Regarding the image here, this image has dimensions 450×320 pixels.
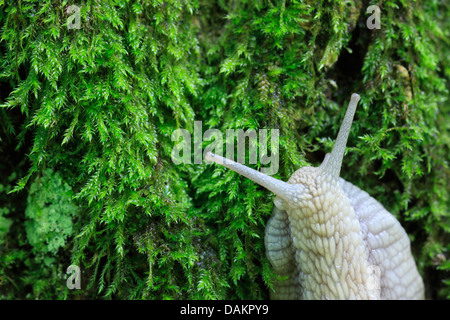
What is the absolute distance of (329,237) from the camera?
4.76 feet

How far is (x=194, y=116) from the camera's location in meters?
1.71

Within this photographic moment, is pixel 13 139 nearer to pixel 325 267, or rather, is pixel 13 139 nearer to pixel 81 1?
pixel 81 1

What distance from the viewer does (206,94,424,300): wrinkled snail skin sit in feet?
4.75

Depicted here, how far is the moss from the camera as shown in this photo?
1444mm

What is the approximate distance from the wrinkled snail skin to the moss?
0.32 feet

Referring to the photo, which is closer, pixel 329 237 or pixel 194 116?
pixel 329 237

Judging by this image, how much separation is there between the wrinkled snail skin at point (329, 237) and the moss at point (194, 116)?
3.9 inches

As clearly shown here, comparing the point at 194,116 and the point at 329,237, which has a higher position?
the point at 194,116

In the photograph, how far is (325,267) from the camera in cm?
147

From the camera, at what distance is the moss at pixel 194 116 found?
1444 millimetres

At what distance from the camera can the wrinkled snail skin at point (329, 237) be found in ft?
4.75

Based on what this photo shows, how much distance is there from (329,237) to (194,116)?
757 mm
